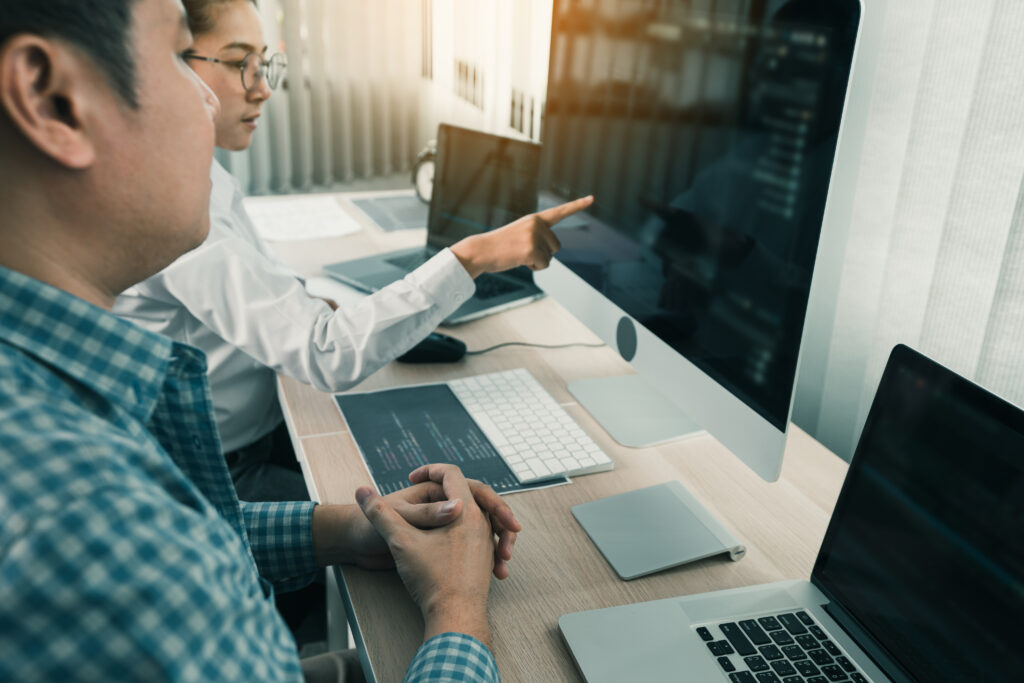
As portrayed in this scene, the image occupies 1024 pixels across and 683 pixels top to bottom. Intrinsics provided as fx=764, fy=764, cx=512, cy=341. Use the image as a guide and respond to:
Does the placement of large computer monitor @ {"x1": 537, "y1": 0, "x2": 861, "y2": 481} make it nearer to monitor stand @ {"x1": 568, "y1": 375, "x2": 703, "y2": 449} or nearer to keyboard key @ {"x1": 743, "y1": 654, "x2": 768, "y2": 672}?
monitor stand @ {"x1": 568, "y1": 375, "x2": 703, "y2": 449}

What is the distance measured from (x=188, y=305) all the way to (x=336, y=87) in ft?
7.20

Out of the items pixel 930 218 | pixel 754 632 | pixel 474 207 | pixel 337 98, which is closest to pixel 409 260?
pixel 474 207

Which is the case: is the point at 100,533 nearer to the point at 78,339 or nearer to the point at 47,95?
the point at 78,339

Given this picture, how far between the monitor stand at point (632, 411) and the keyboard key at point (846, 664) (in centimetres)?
39

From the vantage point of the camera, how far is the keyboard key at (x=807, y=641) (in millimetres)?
658

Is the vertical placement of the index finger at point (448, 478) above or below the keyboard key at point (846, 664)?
above

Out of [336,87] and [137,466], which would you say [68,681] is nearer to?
[137,466]

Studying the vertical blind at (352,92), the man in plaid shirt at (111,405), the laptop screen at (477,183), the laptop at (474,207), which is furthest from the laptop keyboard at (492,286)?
the vertical blind at (352,92)

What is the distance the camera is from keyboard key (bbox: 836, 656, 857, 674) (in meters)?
0.64

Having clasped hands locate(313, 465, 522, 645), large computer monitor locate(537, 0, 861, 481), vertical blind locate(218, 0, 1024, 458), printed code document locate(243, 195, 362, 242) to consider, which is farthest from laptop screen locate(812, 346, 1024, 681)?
printed code document locate(243, 195, 362, 242)

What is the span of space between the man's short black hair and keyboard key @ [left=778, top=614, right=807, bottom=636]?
67 centimetres

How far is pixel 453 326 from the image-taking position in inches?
52.9

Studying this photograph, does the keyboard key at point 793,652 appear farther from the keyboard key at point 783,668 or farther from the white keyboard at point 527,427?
the white keyboard at point 527,427

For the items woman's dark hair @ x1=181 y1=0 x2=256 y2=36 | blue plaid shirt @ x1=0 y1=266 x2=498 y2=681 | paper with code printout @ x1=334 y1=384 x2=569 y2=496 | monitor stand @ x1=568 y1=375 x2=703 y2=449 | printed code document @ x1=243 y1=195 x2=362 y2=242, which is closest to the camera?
blue plaid shirt @ x1=0 y1=266 x2=498 y2=681
